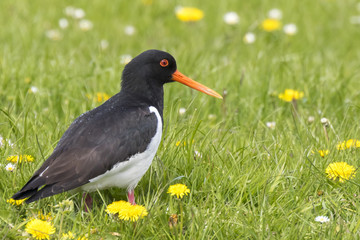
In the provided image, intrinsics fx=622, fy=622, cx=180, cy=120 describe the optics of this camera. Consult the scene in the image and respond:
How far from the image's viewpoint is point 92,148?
3975mm

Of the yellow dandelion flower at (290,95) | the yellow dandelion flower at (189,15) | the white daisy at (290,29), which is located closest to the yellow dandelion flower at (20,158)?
the yellow dandelion flower at (290,95)

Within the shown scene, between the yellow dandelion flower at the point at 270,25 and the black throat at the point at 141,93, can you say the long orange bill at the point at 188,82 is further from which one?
the yellow dandelion flower at the point at 270,25

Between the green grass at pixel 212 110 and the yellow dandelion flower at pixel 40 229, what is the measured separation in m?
0.07

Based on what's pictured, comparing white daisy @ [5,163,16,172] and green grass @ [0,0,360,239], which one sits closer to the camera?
green grass @ [0,0,360,239]

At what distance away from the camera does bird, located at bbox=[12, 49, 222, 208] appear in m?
3.80

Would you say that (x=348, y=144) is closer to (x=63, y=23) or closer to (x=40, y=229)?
(x=40, y=229)

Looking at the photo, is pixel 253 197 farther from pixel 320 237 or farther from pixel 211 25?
pixel 211 25

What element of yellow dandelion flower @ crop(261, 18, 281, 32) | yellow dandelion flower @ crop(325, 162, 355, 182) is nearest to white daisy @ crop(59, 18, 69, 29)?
yellow dandelion flower @ crop(261, 18, 281, 32)

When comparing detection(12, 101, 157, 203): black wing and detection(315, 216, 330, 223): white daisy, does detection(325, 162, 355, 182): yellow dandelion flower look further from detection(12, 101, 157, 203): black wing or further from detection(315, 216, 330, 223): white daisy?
detection(12, 101, 157, 203): black wing

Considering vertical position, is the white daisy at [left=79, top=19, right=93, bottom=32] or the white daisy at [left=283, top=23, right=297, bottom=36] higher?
the white daisy at [left=79, top=19, right=93, bottom=32]

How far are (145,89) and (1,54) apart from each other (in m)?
2.77

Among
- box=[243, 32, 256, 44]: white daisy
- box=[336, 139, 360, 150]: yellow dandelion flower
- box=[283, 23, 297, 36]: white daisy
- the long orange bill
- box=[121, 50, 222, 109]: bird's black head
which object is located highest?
box=[121, 50, 222, 109]: bird's black head

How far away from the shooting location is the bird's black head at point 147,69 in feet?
15.2

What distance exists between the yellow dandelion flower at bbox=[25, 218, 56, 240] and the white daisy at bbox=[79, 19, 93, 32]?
490 cm
